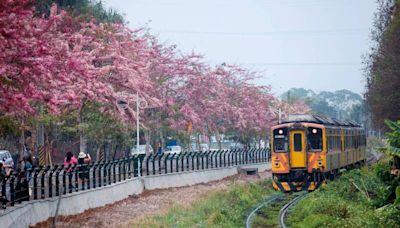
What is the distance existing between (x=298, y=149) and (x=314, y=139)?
765 mm

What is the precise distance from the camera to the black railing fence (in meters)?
20.3

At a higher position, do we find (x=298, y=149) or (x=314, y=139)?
(x=314, y=139)

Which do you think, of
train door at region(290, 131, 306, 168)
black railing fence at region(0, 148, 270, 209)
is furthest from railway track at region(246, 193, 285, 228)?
black railing fence at region(0, 148, 270, 209)

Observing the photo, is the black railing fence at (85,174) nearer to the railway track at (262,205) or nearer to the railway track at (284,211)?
the railway track at (262,205)

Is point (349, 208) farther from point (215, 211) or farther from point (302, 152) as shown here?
point (302, 152)

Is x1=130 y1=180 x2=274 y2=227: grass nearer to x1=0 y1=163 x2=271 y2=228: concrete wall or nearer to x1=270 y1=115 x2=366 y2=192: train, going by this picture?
x1=270 y1=115 x2=366 y2=192: train

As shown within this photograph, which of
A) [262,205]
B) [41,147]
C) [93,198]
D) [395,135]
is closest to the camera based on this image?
[395,135]

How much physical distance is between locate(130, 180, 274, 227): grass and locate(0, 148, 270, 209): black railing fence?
9.78ft

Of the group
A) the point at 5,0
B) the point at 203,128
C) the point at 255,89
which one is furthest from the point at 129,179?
the point at 255,89

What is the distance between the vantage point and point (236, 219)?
25156mm

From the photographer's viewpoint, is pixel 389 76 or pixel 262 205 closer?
pixel 262 205

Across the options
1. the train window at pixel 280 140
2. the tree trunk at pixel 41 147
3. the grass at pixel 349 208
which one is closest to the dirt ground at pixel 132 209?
the train window at pixel 280 140

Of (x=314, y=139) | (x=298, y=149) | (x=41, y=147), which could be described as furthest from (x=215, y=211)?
(x=41, y=147)

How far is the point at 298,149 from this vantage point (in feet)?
104
